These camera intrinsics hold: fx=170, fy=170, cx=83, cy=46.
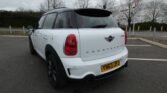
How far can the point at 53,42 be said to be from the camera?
3.20 meters

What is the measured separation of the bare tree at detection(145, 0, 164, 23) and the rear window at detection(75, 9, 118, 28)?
41.1m

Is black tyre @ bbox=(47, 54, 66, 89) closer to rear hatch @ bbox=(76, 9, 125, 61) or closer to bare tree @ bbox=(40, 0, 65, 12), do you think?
rear hatch @ bbox=(76, 9, 125, 61)

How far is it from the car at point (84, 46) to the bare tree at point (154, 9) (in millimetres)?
41407

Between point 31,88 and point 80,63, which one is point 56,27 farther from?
point 31,88

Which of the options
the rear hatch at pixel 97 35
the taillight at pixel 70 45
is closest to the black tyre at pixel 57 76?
the taillight at pixel 70 45

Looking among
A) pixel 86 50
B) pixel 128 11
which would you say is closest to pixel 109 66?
pixel 86 50

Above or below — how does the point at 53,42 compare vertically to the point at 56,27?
below

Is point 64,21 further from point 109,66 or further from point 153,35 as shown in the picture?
point 153,35

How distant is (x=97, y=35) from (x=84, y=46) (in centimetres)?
31

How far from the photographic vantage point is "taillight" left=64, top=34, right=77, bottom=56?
2.82 meters

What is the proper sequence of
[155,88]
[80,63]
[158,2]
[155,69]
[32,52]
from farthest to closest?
1. [158,2]
2. [32,52]
3. [155,69]
4. [155,88]
5. [80,63]

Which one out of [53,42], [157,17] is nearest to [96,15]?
[53,42]

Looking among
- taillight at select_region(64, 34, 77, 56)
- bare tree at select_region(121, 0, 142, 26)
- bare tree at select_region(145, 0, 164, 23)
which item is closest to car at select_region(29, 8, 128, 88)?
taillight at select_region(64, 34, 77, 56)

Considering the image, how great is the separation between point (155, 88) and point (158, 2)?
144ft
